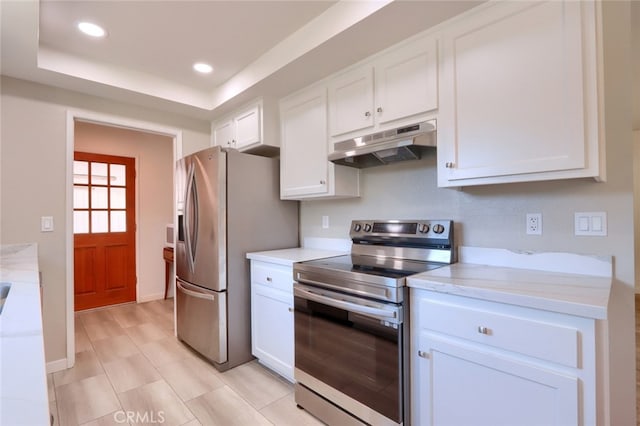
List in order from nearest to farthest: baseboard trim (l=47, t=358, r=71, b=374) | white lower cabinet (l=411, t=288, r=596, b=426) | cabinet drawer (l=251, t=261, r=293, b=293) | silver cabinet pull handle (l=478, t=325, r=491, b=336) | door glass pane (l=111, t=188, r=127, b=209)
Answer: white lower cabinet (l=411, t=288, r=596, b=426) < silver cabinet pull handle (l=478, t=325, r=491, b=336) < cabinet drawer (l=251, t=261, r=293, b=293) < baseboard trim (l=47, t=358, r=71, b=374) < door glass pane (l=111, t=188, r=127, b=209)

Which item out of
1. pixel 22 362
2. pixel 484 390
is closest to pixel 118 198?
pixel 22 362

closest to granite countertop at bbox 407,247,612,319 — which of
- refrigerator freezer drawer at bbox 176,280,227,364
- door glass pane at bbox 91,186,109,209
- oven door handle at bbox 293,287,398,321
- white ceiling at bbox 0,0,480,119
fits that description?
oven door handle at bbox 293,287,398,321

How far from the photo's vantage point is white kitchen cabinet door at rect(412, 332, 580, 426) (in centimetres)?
106

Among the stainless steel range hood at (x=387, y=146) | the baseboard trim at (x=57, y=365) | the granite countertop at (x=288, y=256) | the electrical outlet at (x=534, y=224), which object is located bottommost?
the baseboard trim at (x=57, y=365)

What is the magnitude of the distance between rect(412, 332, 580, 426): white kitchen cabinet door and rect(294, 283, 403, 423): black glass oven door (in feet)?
0.39

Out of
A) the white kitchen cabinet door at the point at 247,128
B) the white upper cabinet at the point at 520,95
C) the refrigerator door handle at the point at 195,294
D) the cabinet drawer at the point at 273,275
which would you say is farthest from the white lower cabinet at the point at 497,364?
the white kitchen cabinet door at the point at 247,128

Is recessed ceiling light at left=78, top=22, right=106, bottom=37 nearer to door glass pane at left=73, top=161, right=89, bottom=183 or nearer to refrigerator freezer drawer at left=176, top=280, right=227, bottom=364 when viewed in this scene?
refrigerator freezer drawer at left=176, top=280, right=227, bottom=364

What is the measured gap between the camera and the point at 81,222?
3.85 m

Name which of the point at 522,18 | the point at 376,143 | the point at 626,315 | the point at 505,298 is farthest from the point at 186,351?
the point at 522,18

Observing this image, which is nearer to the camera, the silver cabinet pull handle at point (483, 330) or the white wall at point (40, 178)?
the silver cabinet pull handle at point (483, 330)

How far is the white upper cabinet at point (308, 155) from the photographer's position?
7.47 feet

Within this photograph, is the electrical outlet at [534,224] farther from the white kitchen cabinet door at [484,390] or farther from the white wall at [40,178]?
the white wall at [40,178]

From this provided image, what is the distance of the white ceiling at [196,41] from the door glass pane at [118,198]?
5.79 ft

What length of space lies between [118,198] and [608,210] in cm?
481
